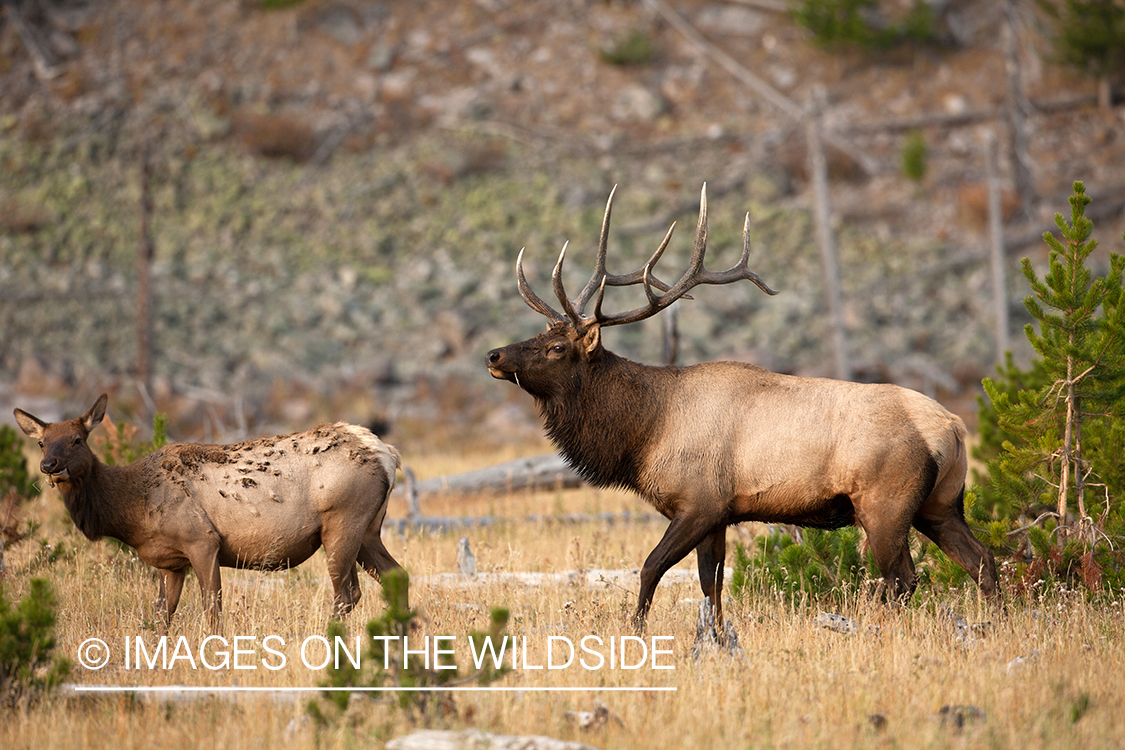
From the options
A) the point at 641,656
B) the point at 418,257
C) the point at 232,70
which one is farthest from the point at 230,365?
the point at 641,656

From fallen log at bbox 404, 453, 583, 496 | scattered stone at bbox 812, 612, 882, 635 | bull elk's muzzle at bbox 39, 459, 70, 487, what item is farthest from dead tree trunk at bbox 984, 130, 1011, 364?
bull elk's muzzle at bbox 39, 459, 70, 487

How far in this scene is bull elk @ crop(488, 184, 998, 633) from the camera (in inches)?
288

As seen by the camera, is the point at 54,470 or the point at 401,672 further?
the point at 54,470

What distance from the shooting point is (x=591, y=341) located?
8.10 metres

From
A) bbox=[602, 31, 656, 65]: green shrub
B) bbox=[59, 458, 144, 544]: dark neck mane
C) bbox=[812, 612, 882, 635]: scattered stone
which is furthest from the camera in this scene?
bbox=[602, 31, 656, 65]: green shrub

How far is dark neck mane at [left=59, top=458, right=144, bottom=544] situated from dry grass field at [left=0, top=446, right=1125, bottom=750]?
66 cm

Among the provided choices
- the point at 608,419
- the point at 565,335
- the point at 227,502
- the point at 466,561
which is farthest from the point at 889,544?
the point at 227,502

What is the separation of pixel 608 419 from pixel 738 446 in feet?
3.29

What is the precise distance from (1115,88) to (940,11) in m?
6.50

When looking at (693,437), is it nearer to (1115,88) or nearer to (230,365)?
(230,365)

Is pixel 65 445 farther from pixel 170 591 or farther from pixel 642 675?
pixel 642 675

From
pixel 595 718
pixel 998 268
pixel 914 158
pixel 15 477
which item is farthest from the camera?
pixel 914 158

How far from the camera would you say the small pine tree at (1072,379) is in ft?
25.2

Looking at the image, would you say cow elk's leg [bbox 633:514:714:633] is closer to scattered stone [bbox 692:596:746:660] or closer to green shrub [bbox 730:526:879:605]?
scattered stone [bbox 692:596:746:660]
